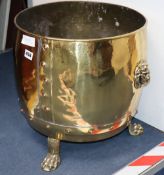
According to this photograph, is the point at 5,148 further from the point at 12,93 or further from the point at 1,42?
the point at 1,42

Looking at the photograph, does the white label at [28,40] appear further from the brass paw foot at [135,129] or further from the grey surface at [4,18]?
the grey surface at [4,18]

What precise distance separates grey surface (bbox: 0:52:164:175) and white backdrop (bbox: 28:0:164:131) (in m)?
0.05

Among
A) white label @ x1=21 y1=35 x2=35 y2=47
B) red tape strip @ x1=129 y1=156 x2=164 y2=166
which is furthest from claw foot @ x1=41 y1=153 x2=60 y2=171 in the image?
white label @ x1=21 y1=35 x2=35 y2=47

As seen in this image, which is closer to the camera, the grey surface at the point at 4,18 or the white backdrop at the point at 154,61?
the white backdrop at the point at 154,61

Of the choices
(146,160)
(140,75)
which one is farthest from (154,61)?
(146,160)

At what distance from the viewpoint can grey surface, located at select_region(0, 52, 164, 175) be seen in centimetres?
95

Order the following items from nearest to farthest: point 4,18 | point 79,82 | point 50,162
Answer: point 79,82
point 50,162
point 4,18

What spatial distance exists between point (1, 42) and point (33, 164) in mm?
867

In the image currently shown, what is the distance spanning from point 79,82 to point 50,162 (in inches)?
10.0

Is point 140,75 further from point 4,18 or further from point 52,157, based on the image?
point 4,18

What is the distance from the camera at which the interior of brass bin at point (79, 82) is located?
821mm

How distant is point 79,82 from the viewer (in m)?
0.83

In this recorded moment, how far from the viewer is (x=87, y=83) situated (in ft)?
2.75

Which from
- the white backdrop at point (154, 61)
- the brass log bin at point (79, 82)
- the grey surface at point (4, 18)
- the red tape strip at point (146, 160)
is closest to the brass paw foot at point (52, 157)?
the brass log bin at point (79, 82)
